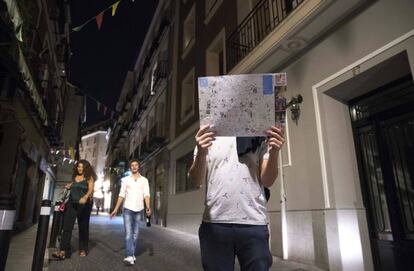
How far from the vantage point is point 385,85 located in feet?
17.4

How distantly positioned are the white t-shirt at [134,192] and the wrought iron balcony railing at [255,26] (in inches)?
158

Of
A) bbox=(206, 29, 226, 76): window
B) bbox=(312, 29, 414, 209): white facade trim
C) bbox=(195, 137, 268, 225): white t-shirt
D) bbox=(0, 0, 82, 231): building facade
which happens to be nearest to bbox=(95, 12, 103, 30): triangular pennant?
bbox=(0, 0, 82, 231): building facade

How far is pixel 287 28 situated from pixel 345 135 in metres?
2.27

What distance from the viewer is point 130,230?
568 centimetres

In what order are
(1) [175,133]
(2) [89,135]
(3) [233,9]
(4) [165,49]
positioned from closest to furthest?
1. (3) [233,9]
2. (1) [175,133]
3. (4) [165,49]
4. (2) [89,135]

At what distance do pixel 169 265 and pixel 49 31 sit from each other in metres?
12.3

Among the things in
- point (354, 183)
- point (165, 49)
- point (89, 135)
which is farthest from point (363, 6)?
point (89, 135)

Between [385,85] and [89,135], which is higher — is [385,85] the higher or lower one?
the lower one

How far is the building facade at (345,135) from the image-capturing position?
4828 millimetres

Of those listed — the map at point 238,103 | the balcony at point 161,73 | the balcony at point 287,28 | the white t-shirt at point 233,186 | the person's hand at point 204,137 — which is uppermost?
the balcony at point 161,73

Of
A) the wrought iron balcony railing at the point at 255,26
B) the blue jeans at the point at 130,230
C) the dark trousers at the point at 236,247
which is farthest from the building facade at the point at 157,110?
the dark trousers at the point at 236,247

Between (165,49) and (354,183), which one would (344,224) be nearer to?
(354,183)

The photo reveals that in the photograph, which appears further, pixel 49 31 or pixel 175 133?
pixel 175 133

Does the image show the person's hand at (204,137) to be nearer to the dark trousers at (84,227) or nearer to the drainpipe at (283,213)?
the drainpipe at (283,213)
